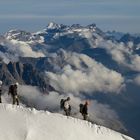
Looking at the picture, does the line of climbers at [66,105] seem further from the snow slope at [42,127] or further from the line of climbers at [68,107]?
the snow slope at [42,127]

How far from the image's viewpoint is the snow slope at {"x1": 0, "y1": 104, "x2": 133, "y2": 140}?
64.3 meters

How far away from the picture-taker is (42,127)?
216 feet

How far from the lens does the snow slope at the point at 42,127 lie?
64312 millimetres

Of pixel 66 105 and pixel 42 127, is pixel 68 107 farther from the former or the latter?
pixel 42 127

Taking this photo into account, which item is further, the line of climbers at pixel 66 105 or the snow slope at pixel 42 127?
the line of climbers at pixel 66 105

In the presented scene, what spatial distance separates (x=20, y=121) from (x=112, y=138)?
Answer: 1172 cm

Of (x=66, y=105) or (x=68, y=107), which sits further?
(x=68, y=107)

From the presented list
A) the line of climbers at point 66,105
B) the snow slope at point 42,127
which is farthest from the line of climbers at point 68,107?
the snow slope at point 42,127

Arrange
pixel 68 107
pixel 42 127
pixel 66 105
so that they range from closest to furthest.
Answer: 1. pixel 42 127
2. pixel 66 105
3. pixel 68 107

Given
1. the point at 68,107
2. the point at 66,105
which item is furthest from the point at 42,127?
the point at 68,107

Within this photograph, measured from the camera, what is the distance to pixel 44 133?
6506 centimetres

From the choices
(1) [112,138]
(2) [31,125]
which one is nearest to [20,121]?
(2) [31,125]

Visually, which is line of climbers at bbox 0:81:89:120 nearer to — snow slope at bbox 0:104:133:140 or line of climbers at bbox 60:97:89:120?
line of climbers at bbox 60:97:89:120

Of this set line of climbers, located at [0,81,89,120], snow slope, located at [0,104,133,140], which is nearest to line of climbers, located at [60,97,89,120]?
line of climbers, located at [0,81,89,120]
